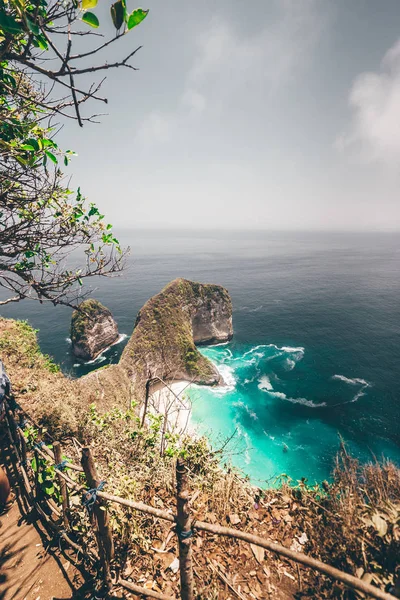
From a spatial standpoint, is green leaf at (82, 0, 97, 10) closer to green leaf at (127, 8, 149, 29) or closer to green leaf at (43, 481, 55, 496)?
green leaf at (127, 8, 149, 29)

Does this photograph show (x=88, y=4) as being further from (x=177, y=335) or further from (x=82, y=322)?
(x=82, y=322)

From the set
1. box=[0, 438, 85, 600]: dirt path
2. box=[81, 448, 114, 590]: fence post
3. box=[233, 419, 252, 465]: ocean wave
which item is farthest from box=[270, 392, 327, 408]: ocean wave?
box=[81, 448, 114, 590]: fence post

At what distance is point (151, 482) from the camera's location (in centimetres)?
586

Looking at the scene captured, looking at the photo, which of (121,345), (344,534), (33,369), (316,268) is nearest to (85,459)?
(344,534)

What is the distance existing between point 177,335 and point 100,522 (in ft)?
116

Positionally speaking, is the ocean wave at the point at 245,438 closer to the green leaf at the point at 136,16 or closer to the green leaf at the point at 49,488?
the green leaf at the point at 49,488

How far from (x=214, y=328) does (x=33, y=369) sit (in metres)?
41.1

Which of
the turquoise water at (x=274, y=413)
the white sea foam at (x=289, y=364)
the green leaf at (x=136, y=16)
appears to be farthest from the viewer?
the white sea foam at (x=289, y=364)

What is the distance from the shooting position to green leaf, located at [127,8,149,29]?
222 centimetres

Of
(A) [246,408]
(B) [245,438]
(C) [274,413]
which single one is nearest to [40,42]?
(B) [245,438]

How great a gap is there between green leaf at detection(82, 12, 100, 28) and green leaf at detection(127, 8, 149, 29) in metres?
0.40

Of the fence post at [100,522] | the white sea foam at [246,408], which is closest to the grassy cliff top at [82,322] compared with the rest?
the white sea foam at [246,408]

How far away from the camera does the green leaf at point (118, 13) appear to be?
2.14 meters

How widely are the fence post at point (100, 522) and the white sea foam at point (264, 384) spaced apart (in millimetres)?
34651
